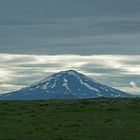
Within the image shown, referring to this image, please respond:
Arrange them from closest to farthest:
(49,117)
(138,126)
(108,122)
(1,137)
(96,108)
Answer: (1,137), (138,126), (108,122), (49,117), (96,108)

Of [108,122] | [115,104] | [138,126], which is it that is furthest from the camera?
[115,104]

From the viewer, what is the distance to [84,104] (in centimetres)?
7100

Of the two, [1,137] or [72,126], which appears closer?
[1,137]

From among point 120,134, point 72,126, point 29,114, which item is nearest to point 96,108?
point 29,114

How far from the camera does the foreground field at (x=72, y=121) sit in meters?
43.4

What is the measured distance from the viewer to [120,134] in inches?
1724

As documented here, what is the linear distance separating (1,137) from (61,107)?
25.2m

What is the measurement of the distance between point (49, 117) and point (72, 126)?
778 centimetres

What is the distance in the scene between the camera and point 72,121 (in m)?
53.8

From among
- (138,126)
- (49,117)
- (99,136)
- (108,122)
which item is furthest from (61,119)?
(99,136)

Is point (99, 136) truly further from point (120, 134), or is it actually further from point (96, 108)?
point (96, 108)

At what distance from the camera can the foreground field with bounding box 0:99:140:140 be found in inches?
1709

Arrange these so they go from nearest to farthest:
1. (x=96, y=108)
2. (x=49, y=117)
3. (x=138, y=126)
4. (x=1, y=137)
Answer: (x=1, y=137)
(x=138, y=126)
(x=49, y=117)
(x=96, y=108)

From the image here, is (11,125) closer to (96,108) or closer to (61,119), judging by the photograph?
(61,119)
